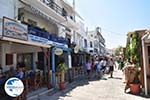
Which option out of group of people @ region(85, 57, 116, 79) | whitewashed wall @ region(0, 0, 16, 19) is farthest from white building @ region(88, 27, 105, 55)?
whitewashed wall @ region(0, 0, 16, 19)

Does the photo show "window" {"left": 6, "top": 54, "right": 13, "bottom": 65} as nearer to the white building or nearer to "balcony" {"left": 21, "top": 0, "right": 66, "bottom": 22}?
"balcony" {"left": 21, "top": 0, "right": 66, "bottom": 22}

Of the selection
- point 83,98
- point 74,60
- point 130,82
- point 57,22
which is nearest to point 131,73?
point 130,82

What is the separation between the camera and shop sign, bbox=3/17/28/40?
11.1 meters

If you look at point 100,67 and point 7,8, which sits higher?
point 7,8

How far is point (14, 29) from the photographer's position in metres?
11.9

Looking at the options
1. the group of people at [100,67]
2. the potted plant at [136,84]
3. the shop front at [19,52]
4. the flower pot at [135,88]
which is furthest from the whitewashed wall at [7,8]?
the group of people at [100,67]

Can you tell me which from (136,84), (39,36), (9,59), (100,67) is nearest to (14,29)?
(9,59)

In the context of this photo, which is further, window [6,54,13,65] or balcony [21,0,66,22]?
balcony [21,0,66,22]

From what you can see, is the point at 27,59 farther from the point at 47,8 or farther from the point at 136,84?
the point at 136,84

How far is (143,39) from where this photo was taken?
45.2ft

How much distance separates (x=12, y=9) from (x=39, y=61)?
18.4 feet

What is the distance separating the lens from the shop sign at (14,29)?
11.1m

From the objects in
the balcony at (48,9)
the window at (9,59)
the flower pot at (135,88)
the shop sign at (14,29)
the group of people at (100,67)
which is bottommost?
the flower pot at (135,88)

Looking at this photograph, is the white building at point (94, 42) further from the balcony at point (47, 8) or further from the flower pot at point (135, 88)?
the flower pot at point (135, 88)
